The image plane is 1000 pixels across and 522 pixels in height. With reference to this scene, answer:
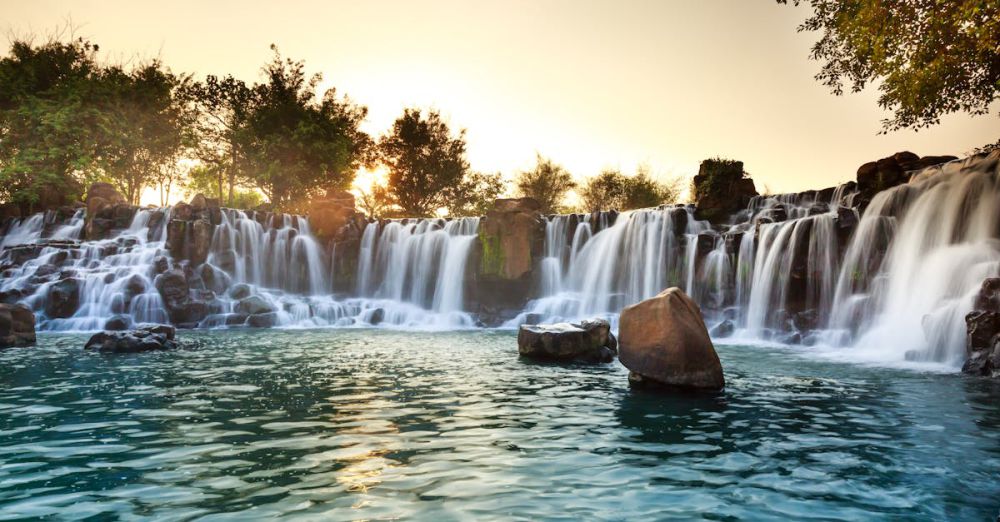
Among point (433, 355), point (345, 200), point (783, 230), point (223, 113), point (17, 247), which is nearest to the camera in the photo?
point (433, 355)

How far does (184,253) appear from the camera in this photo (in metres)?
34.4

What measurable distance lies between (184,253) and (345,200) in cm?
1159

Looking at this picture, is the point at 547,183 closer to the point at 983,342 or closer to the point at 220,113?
the point at 220,113

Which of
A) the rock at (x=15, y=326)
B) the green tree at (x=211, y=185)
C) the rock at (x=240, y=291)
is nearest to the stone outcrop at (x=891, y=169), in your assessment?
the rock at (x=240, y=291)

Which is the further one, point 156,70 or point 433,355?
point 156,70

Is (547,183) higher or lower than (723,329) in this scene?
higher

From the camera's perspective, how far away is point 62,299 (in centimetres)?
2819

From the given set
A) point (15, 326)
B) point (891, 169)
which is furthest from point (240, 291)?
point (891, 169)

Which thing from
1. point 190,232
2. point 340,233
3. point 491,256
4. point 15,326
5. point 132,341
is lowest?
point 132,341

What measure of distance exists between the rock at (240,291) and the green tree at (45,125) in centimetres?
2510

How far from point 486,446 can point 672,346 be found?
5288 millimetres

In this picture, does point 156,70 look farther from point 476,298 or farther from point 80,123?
point 476,298

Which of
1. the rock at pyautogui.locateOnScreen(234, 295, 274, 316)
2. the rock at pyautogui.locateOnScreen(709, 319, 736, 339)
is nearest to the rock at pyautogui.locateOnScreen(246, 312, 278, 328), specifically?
the rock at pyautogui.locateOnScreen(234, 295, 274, 316)

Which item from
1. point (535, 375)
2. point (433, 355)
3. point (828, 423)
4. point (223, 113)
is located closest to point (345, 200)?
point (223, 113)
